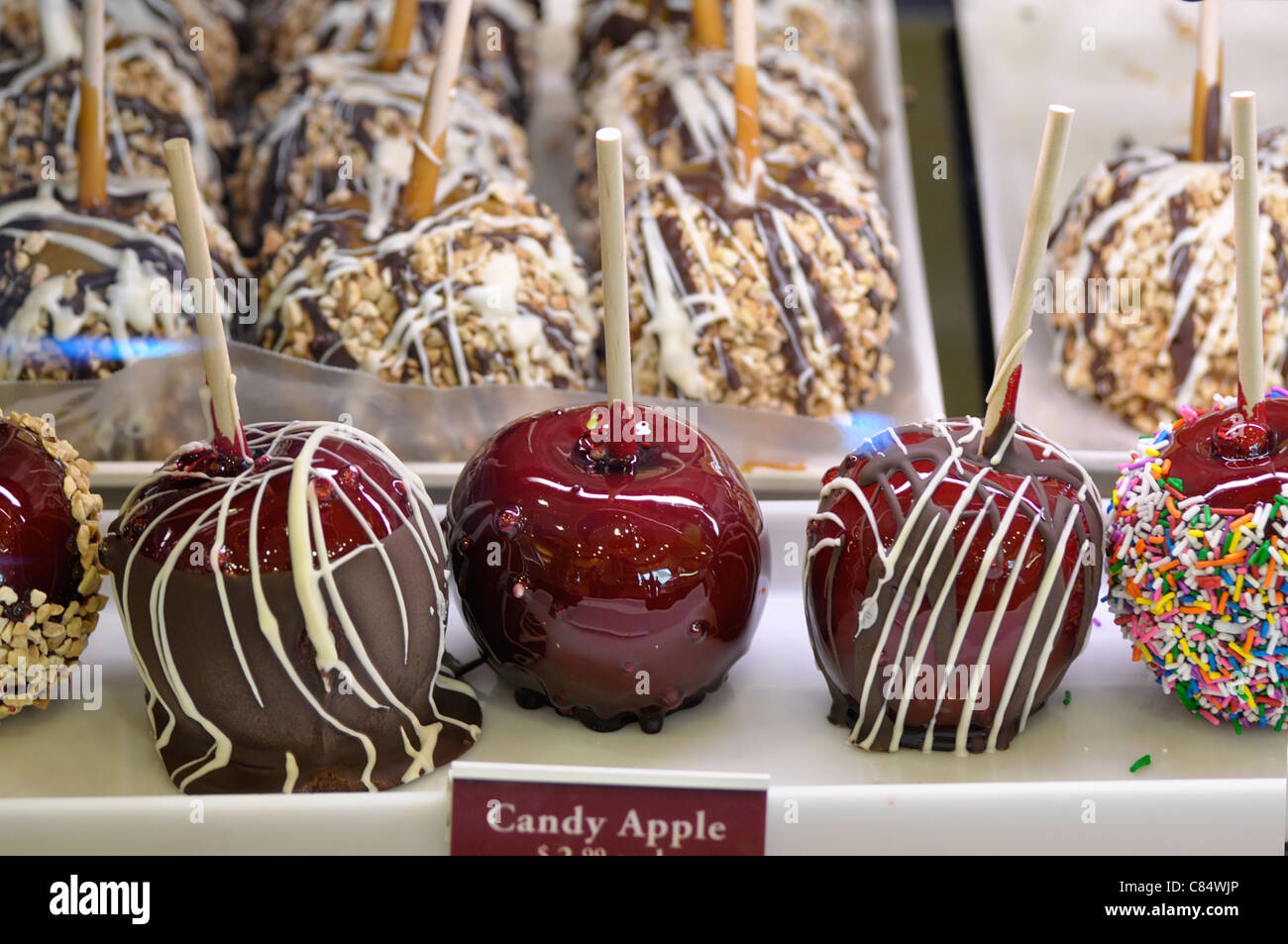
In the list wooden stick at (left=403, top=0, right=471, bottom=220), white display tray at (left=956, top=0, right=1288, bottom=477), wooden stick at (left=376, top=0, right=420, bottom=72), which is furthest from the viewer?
white display tray at (left=956, top=0, right=1288, bottom=477)

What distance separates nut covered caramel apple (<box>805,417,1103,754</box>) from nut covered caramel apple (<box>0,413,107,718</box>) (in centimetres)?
57

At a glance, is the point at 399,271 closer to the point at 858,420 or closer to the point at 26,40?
the point at 858,420

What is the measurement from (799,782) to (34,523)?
611 millimetres

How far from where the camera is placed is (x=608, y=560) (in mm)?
1052

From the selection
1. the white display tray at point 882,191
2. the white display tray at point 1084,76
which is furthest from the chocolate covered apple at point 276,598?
the white display tray at point 1084,76

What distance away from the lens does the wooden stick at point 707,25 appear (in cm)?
160

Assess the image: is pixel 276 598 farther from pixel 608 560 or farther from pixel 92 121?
pixel 92 121

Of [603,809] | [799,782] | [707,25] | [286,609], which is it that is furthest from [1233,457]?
[707,25]

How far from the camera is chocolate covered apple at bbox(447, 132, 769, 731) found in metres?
1.06

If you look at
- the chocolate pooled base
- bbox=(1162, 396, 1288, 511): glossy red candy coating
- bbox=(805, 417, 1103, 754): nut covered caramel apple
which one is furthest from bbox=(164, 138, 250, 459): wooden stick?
bbox=(1162, 396, 1288, 511): glossy red candy coating

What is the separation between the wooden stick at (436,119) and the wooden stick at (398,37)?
19 cm

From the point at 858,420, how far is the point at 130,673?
2.44 feet

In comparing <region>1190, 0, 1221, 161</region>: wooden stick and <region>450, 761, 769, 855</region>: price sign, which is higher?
<region>1190, 0, 1221, 161</region>: wooden stick

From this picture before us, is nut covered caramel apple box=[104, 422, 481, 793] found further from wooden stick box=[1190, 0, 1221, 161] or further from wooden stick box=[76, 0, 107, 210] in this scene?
wooden stick box=[1190, 0, 1221, 161]
